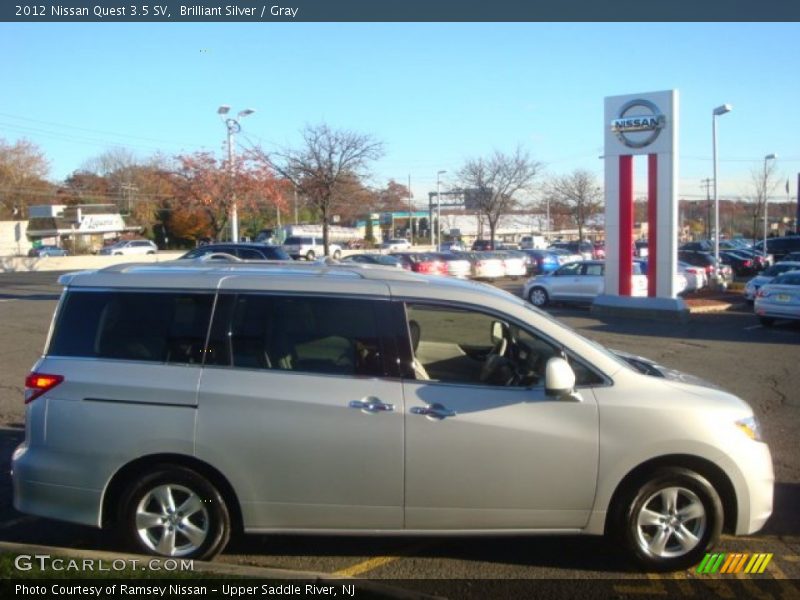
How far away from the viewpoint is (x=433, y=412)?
440 cm

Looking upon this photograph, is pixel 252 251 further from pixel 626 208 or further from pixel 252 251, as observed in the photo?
pixel 626 208

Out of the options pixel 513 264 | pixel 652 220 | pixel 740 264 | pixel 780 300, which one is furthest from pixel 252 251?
pixel 740 264

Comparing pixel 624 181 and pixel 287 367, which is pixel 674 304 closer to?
pixel 624 181

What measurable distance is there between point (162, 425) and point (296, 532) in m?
1.01

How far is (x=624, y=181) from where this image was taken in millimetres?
20562

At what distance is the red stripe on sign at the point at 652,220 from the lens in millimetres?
20094

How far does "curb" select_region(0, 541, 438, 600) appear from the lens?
3881 mm

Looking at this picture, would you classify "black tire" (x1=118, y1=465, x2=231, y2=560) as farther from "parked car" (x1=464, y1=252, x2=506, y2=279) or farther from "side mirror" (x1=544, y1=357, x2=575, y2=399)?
"parked car" (x1=464, y1=252, x2=506, y2=279)

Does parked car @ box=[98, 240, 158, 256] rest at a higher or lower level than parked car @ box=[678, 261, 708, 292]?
higher

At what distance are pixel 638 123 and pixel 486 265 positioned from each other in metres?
17.6

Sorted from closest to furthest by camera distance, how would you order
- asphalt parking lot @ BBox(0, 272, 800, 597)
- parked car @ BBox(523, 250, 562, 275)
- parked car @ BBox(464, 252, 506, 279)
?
asphalt parking lot @ BBox(0, 272, 800, 597)
parked car @ BBox(464, 252, 506, 279)
parked car @ BBox(523, 250, 562, 275)

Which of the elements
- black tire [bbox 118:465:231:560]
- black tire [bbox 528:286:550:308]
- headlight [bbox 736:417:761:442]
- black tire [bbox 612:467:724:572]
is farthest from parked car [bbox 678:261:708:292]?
black tire [bbox 118:465:231:560]

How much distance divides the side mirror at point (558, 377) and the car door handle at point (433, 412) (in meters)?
0.58

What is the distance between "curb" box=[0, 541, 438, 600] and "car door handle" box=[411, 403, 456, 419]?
95 cm
